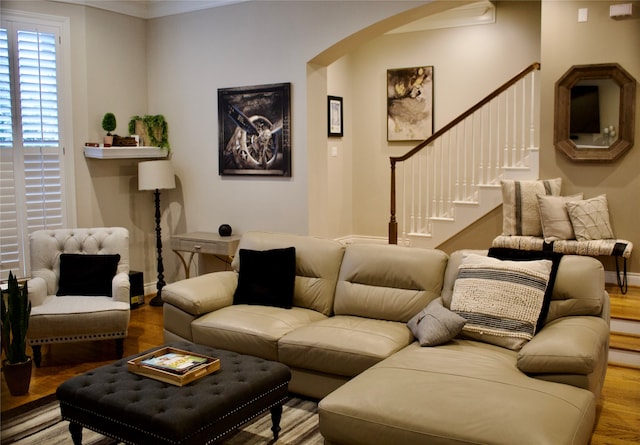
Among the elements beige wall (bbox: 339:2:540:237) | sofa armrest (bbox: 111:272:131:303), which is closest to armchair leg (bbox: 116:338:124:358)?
sofa armrest (bbox: 111:272:131:303)

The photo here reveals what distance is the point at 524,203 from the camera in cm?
561

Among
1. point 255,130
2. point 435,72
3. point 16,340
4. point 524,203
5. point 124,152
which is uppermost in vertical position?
point 435,72

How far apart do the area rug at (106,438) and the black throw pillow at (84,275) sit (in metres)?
1.23

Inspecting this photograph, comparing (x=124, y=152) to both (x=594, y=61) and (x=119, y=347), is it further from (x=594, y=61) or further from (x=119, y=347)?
(x=594, y=61)

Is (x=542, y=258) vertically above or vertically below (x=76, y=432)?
above

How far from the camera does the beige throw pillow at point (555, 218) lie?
211 inches

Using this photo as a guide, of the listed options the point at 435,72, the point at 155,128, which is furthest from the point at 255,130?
the point at 435,72

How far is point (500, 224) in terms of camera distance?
6.32m

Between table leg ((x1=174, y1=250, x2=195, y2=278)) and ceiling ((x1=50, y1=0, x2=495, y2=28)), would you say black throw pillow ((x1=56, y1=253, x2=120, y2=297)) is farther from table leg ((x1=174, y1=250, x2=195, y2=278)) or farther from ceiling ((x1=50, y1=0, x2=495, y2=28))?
ceiling ((x1=50, y1=0, x2=495, y2=28))

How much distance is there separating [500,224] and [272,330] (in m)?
3.35

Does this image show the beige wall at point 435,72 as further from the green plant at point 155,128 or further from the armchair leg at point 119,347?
the armchair leg at point 119,347

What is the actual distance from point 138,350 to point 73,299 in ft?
2.08

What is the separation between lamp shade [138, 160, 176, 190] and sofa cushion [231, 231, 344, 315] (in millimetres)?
2054

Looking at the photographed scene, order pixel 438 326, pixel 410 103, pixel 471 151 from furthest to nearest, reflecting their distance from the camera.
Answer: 1. pixel 410 103
2. pixel 471 151
3. pixel 438 326
